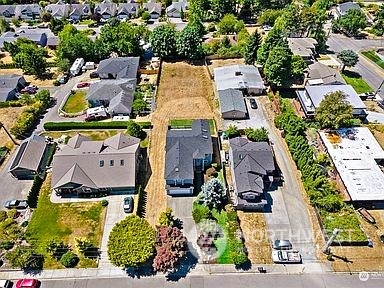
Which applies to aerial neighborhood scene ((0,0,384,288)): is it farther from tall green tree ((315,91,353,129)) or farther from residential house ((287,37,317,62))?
residential house ((287,37,317,62))

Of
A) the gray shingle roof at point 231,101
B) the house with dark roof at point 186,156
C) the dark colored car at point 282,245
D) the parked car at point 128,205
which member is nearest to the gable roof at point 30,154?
the parked car at point 128,205

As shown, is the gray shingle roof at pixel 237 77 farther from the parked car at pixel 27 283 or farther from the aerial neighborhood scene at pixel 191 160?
the parked car at pixel 27 283

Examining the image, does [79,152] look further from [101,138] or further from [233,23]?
[233,23]

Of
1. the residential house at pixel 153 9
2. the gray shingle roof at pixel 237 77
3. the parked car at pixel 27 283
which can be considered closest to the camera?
the parked car at pixel 27 283

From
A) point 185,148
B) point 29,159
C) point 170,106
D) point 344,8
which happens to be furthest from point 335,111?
point 344,8

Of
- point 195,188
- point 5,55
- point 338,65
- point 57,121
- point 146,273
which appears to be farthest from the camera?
point 5,55

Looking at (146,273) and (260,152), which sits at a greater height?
(260,152)

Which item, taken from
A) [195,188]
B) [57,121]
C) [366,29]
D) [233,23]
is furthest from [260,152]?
[366,29]

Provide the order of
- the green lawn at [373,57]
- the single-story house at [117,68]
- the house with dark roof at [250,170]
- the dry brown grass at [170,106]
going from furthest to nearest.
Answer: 1. the green lawn at [373,57]
2. the single-story house at [117,68]
3. the dry brown grass at [170,106]
4. the house with dark roof at [250,170]
